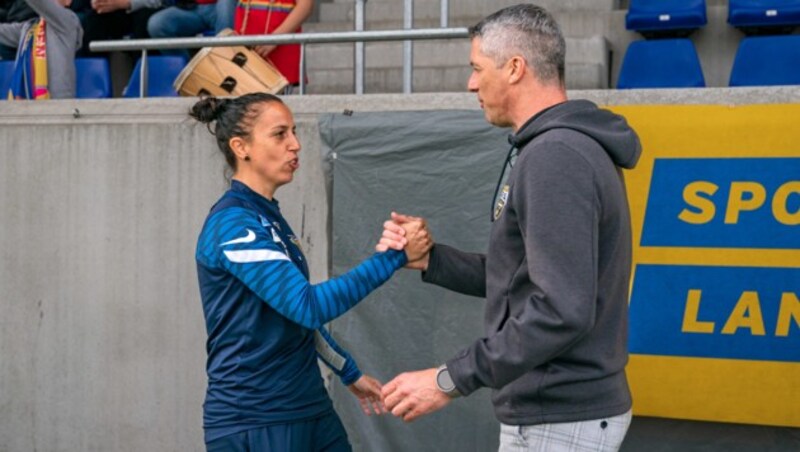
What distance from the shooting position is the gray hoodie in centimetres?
257

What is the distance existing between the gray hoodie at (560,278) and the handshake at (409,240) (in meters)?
0.57

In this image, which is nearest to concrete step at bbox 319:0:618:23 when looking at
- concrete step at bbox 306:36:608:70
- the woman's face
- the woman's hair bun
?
concrete step at bbox 306:36:608:70

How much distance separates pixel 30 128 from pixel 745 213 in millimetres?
3834

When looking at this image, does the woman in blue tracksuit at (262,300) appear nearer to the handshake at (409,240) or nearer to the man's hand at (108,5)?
the handshake at (409,240)

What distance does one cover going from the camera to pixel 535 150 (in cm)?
266

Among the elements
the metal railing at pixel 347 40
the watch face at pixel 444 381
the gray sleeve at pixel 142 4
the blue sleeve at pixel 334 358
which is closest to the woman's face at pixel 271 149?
the blue sleeve at pixel 334 358

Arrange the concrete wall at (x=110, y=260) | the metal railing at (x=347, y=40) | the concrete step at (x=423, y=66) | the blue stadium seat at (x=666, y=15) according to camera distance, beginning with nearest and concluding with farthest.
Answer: the metal railing at (x=347, y=40), the concrete wall at (x=110, y=260), the concrete step at (x=423, y=66), the blue stadium seat at (x=666, y=15)

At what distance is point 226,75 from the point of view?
20.9 feet

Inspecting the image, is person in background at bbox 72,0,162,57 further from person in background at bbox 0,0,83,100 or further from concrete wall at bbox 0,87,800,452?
concrete wall at bbox 0,87,800,452

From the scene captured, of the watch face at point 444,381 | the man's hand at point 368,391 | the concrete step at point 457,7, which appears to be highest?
the concrete step at point 457,7

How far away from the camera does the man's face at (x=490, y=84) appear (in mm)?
2848

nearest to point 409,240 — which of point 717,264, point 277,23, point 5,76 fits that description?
point 717,264

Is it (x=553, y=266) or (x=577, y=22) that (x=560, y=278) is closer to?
(x=553, y=266)

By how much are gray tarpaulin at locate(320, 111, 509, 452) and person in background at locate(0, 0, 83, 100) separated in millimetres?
2357
